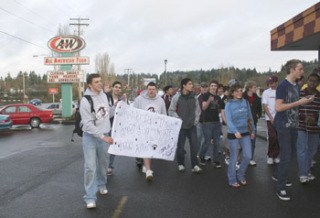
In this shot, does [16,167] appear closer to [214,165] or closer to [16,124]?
[214,165]

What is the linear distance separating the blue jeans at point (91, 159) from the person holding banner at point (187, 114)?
7.74 ft

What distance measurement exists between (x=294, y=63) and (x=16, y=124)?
19.3m

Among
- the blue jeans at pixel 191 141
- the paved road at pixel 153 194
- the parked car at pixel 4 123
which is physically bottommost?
the parked car at pixel 4 123

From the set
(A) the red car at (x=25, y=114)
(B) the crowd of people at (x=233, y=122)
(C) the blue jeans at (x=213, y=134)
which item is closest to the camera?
(B) the crowd of people at (x=233, y=122)

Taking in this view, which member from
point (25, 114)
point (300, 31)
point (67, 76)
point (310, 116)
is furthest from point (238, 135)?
point (67, 76)

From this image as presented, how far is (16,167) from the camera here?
9.01m

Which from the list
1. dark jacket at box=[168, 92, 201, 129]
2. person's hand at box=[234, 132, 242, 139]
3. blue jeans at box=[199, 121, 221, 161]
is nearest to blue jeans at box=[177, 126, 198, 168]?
dark jacket at box=[168, 92, 201, 129]

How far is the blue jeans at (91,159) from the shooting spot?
552 cm

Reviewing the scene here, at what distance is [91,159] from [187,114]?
2827 mm

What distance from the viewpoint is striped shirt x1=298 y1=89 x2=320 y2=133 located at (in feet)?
21.6

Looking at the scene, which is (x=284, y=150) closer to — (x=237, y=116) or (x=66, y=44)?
(x=237, y=116)

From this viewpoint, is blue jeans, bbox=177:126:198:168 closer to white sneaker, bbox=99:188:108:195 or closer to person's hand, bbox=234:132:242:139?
person's hand, bbox=234:132:242:139

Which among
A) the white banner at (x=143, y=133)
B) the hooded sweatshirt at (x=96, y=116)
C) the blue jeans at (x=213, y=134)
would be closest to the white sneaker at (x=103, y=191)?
the white banner at (x=143, y=133)

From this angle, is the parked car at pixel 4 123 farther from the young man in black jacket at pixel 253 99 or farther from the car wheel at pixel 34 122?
the young man in black jacket at pixel 253 99
